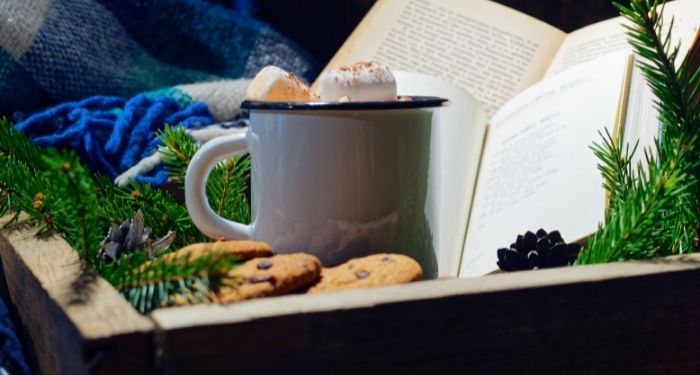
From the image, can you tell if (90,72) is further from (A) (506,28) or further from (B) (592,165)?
(B) (592,165)

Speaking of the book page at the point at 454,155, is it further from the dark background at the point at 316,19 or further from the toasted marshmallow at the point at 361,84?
the dark background at the point at 316,19

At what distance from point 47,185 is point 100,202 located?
0.05m

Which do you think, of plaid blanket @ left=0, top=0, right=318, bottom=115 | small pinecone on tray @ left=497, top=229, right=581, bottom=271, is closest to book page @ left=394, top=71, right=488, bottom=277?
small pinecone on tray @ left=497, top=229, right=581, bottom=271

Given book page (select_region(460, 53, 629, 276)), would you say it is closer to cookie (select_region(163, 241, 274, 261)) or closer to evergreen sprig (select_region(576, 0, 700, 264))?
evergreen sprig (select_region(576, 0, 700, 264))

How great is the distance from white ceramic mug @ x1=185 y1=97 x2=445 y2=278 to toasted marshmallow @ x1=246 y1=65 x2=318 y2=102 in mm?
16

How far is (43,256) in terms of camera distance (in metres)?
0.51

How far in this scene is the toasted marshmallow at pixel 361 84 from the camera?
0.53 m

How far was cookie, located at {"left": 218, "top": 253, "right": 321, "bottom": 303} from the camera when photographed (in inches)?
16.9

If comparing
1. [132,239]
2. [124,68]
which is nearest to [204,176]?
[132,239]

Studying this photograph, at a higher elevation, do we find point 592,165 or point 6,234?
point 592,165

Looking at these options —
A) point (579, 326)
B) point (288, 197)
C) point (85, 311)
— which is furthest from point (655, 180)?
point (85, 311)

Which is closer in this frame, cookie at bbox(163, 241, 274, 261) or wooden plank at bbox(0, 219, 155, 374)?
wooden plank at bbox(0, 219, 155, 374)

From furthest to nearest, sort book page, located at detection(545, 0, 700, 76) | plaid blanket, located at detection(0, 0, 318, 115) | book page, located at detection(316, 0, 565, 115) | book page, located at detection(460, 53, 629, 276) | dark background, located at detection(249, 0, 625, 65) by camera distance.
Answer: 1. dark background, located at detection(249, 0, 625, 65)
2. plaid blanket, located at detection(0, 0, 318, 115)
3. book page, located at detection(316, 0, 565, 115)
4. book page, located at detection(545, 0, 700, 76)
5. book page, located at detection(460, 53, 629, 276)

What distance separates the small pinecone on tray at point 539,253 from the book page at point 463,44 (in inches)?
13.2
